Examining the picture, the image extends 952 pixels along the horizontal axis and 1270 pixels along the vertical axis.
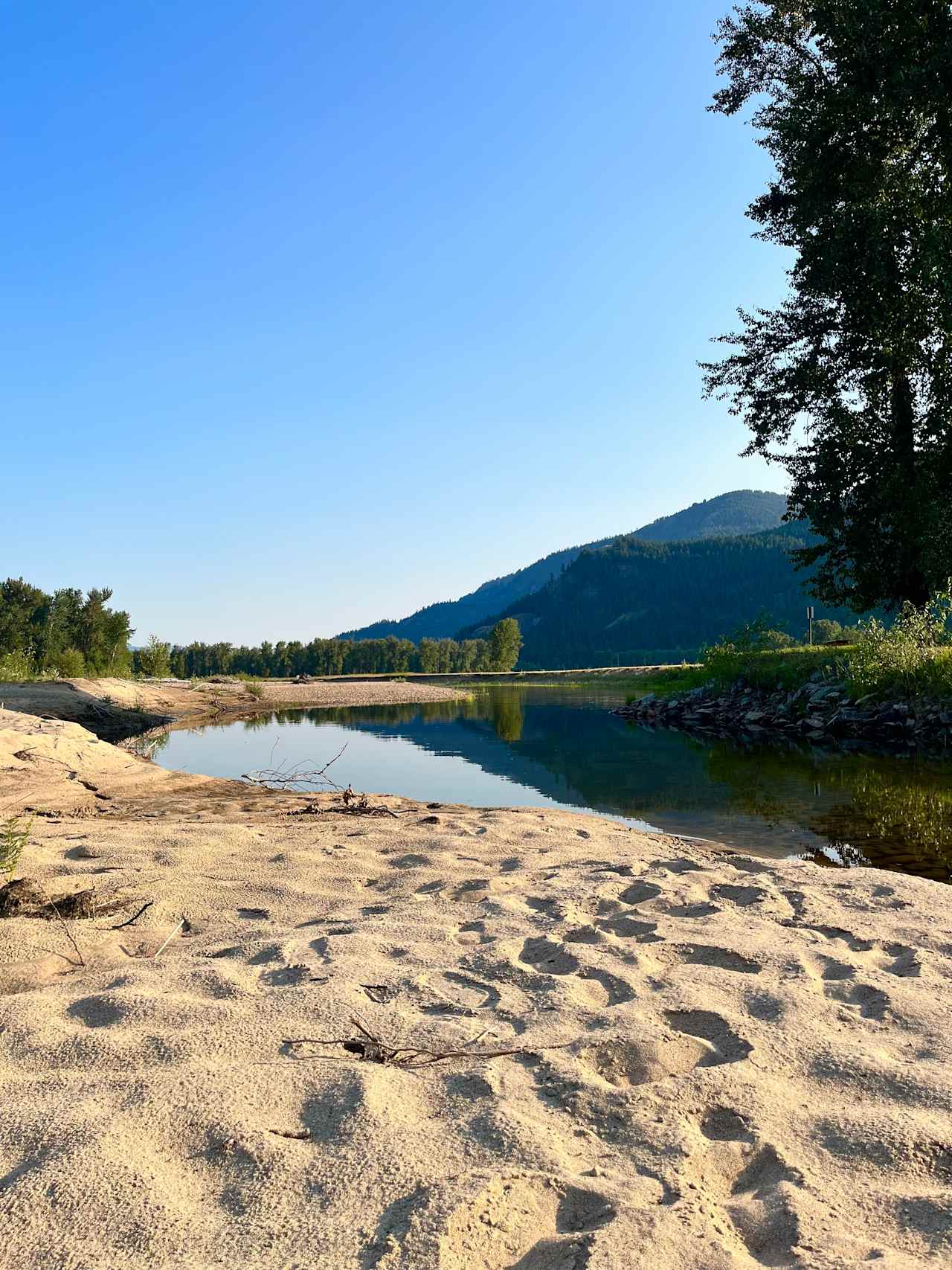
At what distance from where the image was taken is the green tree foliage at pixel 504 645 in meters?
106

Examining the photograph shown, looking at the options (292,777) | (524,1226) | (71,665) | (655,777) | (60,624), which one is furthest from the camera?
(60,624)

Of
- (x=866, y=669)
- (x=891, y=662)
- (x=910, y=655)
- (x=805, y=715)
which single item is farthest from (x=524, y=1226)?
(x=805, y=715)

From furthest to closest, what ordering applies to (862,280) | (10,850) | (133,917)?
(862,280) < (10,850) < (133,917)

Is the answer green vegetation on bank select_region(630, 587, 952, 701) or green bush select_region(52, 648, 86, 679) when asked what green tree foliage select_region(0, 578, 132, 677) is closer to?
green bush select_region(52, 648, 86, 679)

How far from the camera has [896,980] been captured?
3.86 m

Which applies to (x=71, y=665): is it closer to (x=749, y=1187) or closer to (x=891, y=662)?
(x=891, y=662)

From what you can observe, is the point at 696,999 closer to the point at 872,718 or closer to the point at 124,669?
the point at 872,718

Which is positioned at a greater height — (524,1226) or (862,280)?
(862,280)

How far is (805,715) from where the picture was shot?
20.8 m

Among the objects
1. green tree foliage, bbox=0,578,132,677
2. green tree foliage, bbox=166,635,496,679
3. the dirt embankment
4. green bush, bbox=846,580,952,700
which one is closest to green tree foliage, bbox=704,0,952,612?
green bush, bbox=846,580,952,700

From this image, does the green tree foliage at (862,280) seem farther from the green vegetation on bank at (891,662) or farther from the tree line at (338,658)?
the tree line at (338,658)

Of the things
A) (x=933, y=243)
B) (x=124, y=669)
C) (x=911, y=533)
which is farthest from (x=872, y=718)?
(x=124, y=669)

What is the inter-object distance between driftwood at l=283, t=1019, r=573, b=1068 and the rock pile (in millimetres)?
16006

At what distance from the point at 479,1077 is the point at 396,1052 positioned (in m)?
0.40
